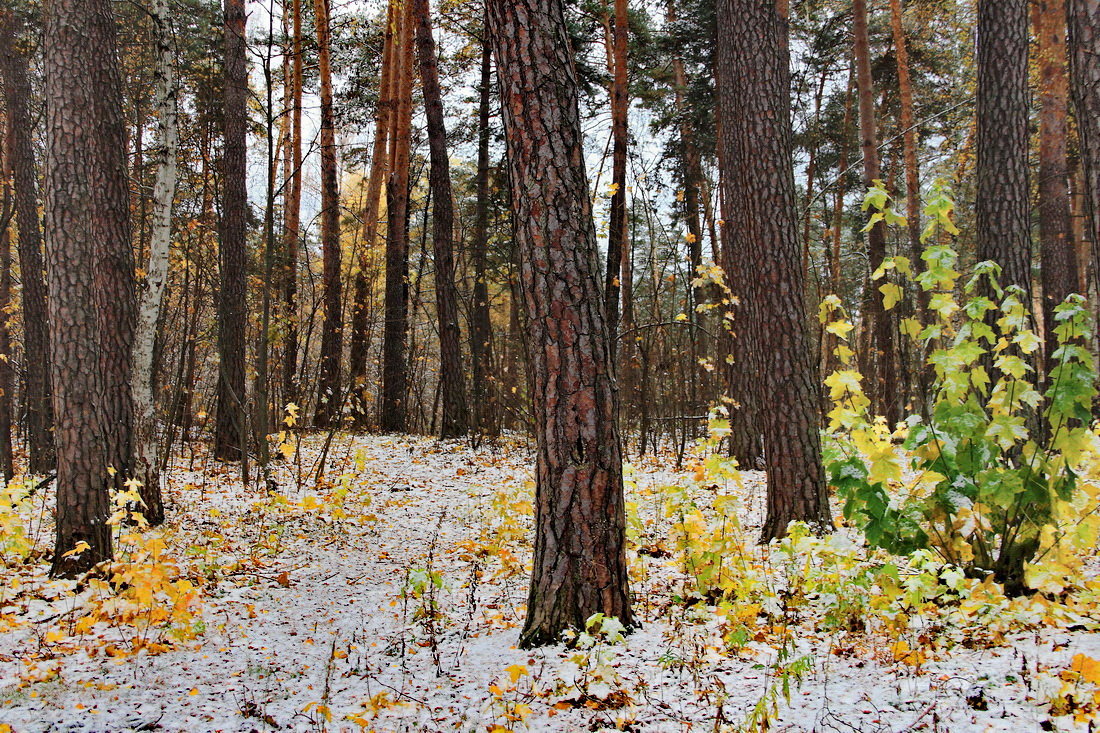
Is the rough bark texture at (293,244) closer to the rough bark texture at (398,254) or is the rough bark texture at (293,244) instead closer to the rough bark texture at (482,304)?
the rough bark texture at (398,254)

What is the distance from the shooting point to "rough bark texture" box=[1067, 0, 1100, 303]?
298cm

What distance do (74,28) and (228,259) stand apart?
427 cm

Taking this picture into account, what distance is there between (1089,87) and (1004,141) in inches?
114

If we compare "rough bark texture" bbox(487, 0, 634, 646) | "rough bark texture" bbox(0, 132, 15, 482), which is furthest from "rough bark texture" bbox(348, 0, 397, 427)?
"rough bark texture" bbox(487, 0, 634, 646)

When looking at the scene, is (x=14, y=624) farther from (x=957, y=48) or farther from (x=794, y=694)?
(x=957, y=48)

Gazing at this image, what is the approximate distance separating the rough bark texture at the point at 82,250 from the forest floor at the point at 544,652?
0.47 meters

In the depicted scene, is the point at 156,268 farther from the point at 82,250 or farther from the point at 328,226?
the point at 328,226

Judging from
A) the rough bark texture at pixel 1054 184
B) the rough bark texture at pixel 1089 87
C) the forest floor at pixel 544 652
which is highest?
the rough bark texture at pixel 1054 184

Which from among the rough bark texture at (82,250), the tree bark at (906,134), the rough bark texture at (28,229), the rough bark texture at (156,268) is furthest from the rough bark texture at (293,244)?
the tree bark at (906,134)

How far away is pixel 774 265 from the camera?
5.17 meters

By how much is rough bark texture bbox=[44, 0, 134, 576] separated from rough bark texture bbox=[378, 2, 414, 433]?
706cm

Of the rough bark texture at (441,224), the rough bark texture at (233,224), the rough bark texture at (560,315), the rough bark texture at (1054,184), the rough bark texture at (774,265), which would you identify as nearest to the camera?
the rough bark texture at (560,315)

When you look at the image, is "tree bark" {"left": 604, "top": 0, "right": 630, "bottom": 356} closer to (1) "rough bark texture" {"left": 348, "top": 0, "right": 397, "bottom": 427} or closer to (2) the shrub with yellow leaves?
(1) "rough bark texture" {"left": 348, "top": 0, "right": 397, "bottom": 427}

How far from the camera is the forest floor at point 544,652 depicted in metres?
2.65
